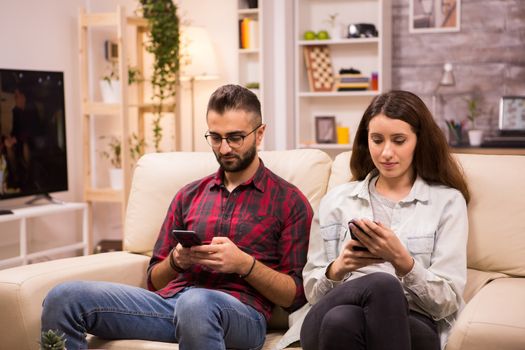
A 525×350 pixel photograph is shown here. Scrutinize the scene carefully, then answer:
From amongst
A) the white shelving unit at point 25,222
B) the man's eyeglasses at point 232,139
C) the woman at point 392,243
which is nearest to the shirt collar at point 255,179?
the man's eyeglasses at point 232,139

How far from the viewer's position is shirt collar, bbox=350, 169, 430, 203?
2.17 meters

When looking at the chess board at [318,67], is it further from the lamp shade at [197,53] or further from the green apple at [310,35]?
the lamp shade at [197,53]

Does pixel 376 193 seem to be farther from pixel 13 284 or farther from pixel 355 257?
pixel 13 284

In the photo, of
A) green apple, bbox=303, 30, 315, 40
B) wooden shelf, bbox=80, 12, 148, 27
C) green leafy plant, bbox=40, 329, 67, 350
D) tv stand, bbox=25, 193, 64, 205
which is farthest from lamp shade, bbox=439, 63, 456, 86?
green leafy plant, bbox=40, 329, 67, 350

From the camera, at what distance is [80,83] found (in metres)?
5.22

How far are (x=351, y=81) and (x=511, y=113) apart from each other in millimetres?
1108

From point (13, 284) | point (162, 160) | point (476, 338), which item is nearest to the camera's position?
point (476, 338)

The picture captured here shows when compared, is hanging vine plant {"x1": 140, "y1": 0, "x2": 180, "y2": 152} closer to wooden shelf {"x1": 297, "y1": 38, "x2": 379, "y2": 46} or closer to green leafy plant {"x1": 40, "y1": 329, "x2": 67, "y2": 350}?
wooden shelf {"x1": 297, "y1": 38, "x2": 379, "y2": 46}

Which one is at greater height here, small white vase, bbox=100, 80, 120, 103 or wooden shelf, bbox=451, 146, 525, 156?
small white vase, bbox=100, 80, 120, 103

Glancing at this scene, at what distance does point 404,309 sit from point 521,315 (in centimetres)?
28

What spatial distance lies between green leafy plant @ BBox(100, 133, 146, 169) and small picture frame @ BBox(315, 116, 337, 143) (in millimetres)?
1271

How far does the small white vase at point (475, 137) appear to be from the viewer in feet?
17.0

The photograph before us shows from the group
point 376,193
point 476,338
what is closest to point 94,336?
point 376,193

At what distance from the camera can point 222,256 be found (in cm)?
213
